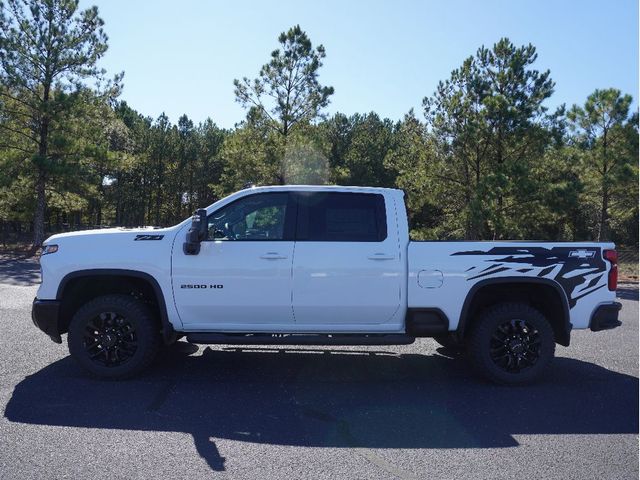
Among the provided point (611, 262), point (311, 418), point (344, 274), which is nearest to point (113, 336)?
point (311, 418)

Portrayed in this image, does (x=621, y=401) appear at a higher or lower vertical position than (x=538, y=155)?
lower

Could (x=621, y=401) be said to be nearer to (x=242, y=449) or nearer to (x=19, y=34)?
(x=242, y=449)

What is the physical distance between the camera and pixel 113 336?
18.4ft

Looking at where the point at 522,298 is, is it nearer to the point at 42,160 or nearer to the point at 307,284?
the point at 307,284

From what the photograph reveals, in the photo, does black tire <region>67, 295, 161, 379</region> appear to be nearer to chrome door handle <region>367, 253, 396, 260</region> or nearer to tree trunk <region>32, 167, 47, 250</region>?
chrome door handle <region>367, 253, 396, 260</region>

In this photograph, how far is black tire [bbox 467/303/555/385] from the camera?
5.69m

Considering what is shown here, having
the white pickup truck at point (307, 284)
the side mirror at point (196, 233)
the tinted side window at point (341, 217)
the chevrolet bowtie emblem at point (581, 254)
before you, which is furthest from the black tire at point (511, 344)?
the side mirror at point (196, 233)

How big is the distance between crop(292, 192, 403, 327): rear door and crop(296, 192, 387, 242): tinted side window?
0.01 m

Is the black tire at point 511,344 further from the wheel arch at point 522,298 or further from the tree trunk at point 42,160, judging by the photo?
the tree trunk at point 42,160

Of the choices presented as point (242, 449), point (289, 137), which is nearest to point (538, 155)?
point (289, 137)

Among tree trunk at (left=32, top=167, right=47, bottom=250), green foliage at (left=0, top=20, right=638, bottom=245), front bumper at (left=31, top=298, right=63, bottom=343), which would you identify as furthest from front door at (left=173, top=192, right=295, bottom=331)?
tree trunk at (left=32, top=167, right=47, bottom=250)

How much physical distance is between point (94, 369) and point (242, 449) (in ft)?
7.39

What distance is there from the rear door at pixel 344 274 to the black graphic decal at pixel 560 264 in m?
0.72

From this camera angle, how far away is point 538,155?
65.6 feet
